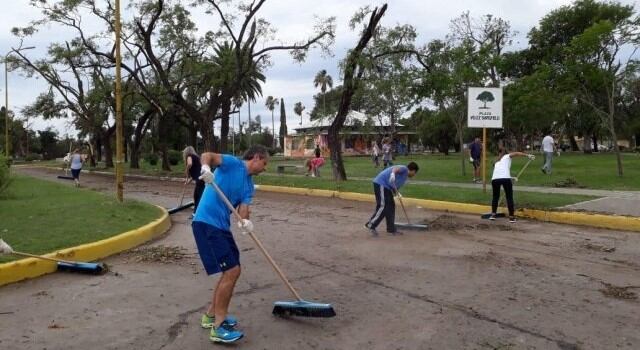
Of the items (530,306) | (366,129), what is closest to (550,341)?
(530,306)

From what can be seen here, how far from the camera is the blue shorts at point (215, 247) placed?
4.43 meters

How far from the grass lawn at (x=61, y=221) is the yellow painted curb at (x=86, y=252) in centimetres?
19

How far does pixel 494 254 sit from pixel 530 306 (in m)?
2.45

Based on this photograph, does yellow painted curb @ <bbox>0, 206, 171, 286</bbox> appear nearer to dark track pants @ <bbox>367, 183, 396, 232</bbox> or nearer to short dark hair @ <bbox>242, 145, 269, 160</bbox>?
short dark hair @ <bbox>242, 145, 269, 160</bbox>

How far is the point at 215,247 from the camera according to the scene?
4434 millimetres

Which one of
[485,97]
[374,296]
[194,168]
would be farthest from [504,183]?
[374,296]

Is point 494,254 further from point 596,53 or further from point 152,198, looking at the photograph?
point 596,53

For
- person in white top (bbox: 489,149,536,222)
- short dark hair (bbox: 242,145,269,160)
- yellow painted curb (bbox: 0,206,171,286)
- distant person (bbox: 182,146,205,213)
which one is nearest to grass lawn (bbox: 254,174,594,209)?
person in white top (bbox: 489,149,536,222)

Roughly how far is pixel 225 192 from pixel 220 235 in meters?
0.39

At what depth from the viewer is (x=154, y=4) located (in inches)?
994

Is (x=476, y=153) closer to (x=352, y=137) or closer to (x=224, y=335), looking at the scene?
(x=224, y=335)

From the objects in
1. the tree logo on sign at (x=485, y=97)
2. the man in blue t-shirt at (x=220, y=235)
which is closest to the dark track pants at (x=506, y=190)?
the tree logo on sign at (x=485, y=97)

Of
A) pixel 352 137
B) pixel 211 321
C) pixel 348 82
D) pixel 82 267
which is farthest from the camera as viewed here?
pixel 352 137

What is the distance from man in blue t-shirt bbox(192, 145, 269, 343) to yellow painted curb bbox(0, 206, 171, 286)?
9.38 ft
